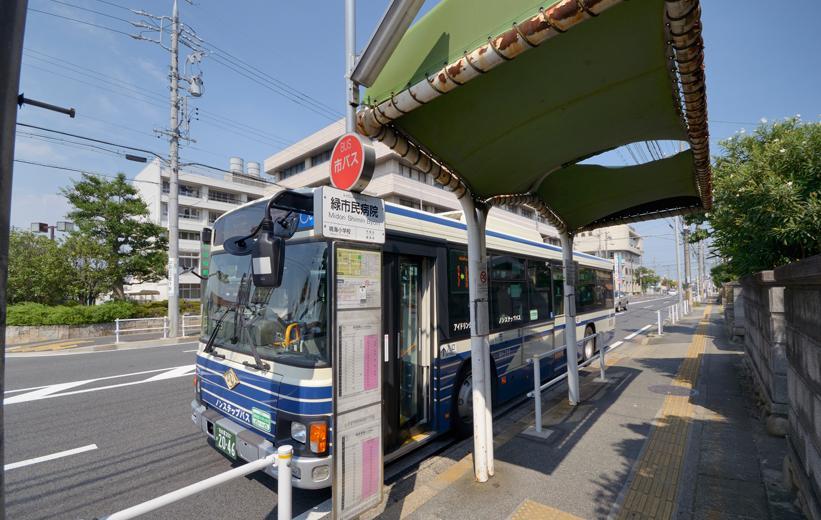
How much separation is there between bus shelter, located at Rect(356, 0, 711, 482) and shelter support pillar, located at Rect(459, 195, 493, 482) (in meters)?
0.01

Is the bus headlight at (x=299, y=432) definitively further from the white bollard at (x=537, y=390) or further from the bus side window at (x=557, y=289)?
the bus side window at (x=557, y=289)

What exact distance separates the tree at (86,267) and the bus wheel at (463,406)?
77.3ft

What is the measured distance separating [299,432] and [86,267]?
955 inches

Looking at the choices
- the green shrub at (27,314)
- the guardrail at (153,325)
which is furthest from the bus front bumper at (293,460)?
the green shrub at (27,314)

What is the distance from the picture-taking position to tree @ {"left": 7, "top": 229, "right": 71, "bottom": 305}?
2002 centimetres

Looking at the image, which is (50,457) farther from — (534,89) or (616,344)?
(616,344)

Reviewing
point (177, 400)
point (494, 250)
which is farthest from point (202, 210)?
point (494, 250)

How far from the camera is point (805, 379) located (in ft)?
11.1

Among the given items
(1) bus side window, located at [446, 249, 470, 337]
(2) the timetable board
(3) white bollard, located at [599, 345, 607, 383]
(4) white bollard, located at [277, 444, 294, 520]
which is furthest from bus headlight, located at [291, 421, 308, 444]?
(3) white bollard, located at [599, 345, 607, 383]

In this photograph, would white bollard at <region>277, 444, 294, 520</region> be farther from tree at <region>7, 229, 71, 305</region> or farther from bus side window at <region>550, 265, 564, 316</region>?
tree at <region>7, 229, 71, 305</region>

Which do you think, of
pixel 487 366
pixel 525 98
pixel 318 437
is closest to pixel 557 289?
pixel 487 366

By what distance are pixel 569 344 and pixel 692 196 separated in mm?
2871

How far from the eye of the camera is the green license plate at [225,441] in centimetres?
382

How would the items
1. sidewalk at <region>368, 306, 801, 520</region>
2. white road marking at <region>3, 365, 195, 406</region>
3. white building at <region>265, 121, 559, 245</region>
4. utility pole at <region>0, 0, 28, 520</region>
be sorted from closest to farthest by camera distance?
utility pole at <region>0, 0, 28, 520</region>, sidewalk at <region>368, 306, 801, 520</region>, white road marking at <region>3, 365, 195, 406</region>, white building at <region>265, 121, 559, 245</region>
